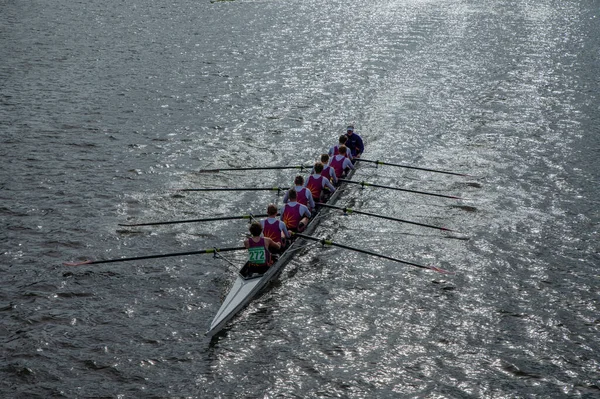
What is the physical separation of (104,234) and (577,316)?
15.7m

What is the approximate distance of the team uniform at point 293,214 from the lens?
72.0ft

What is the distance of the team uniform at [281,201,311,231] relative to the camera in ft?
72.0

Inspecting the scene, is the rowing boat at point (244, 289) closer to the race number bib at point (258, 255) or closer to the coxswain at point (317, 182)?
the race number bib at point (258, 255)

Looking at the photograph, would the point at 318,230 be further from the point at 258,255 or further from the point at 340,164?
the point at 258,255

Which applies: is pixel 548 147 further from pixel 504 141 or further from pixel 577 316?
pixel 577 316

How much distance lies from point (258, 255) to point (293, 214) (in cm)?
338

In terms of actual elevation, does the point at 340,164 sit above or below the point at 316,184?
below

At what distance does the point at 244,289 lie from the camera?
18.4 metres

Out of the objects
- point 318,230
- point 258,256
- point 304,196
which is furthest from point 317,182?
point 258,256

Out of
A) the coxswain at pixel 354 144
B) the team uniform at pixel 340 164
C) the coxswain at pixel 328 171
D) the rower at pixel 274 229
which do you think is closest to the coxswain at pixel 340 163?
the team uniform at pixel 340 164

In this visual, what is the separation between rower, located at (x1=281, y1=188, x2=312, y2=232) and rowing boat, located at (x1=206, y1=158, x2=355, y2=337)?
532 millimetres

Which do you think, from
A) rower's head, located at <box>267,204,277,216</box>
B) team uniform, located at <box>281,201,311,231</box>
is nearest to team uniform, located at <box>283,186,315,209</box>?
team uniform, located at <box>281,201,311,231</box>

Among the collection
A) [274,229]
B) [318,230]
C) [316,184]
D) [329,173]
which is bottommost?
[318,230]

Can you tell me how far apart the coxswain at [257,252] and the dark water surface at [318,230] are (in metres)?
0.98
